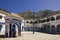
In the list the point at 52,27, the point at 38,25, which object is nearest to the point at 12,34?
the point at 52,27

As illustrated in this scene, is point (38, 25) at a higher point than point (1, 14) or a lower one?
lower

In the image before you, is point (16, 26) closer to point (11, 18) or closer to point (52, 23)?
point (11, 18)

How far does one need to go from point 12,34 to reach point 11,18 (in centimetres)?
273

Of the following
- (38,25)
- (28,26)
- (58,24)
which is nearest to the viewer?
(58,24)

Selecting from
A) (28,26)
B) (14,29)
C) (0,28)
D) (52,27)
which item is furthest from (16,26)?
(28,26)

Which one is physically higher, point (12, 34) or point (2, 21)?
point (2, 21)

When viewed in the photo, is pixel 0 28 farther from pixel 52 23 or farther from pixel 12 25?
pixel 12 25

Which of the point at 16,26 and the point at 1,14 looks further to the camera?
the point at 1,14

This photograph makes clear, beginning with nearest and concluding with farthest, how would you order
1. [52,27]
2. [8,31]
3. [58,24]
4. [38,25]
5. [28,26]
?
1. [8,31]
2. [58,24]
3. [52,27]
4. [38,25]
5. [28,26]

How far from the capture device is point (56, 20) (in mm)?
39500

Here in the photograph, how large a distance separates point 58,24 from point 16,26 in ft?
72.6

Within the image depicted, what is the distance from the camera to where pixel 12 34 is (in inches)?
790

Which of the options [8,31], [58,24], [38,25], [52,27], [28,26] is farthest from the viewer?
[28,26]

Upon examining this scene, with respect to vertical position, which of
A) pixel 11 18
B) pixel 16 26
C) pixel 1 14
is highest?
pixel 1 14
